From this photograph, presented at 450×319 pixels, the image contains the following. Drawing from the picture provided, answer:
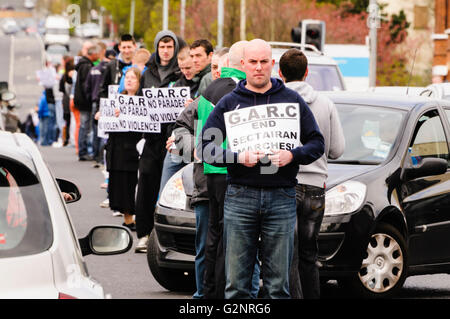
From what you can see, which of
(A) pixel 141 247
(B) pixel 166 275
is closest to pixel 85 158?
(A) pixel 141 247

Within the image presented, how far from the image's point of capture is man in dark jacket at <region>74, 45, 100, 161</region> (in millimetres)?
21516

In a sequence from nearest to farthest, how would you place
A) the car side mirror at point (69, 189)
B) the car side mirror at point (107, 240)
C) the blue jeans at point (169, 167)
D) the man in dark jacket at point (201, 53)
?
the car side mirror at point (107, 240) < the car side mirror at point (69, 189) < the man in dark jacket at point (201, 53) < the blue jeans at point (169, 167)

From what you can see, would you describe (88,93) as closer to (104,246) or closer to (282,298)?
(282,298)

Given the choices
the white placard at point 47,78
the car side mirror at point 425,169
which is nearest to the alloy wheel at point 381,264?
the car side mirror at point 425,169

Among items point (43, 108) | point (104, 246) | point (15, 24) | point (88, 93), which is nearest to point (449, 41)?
point (43, 108)

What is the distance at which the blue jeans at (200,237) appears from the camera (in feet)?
27.2

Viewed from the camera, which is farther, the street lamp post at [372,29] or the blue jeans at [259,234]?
the street lamp post at [372,29]

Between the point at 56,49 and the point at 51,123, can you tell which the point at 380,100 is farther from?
the point at 56,49

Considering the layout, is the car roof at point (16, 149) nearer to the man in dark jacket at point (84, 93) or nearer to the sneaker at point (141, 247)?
the sneaker at point (141, 247)

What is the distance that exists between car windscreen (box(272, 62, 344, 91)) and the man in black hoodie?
257 inches

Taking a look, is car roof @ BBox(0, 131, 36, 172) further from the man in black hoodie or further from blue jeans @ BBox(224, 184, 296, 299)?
the man in black hoodie

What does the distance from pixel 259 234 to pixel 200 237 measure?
151cm

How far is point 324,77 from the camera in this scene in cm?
1823

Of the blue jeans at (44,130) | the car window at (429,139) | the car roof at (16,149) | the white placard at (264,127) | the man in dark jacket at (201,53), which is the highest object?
the man in dark jacket at (201,53)
